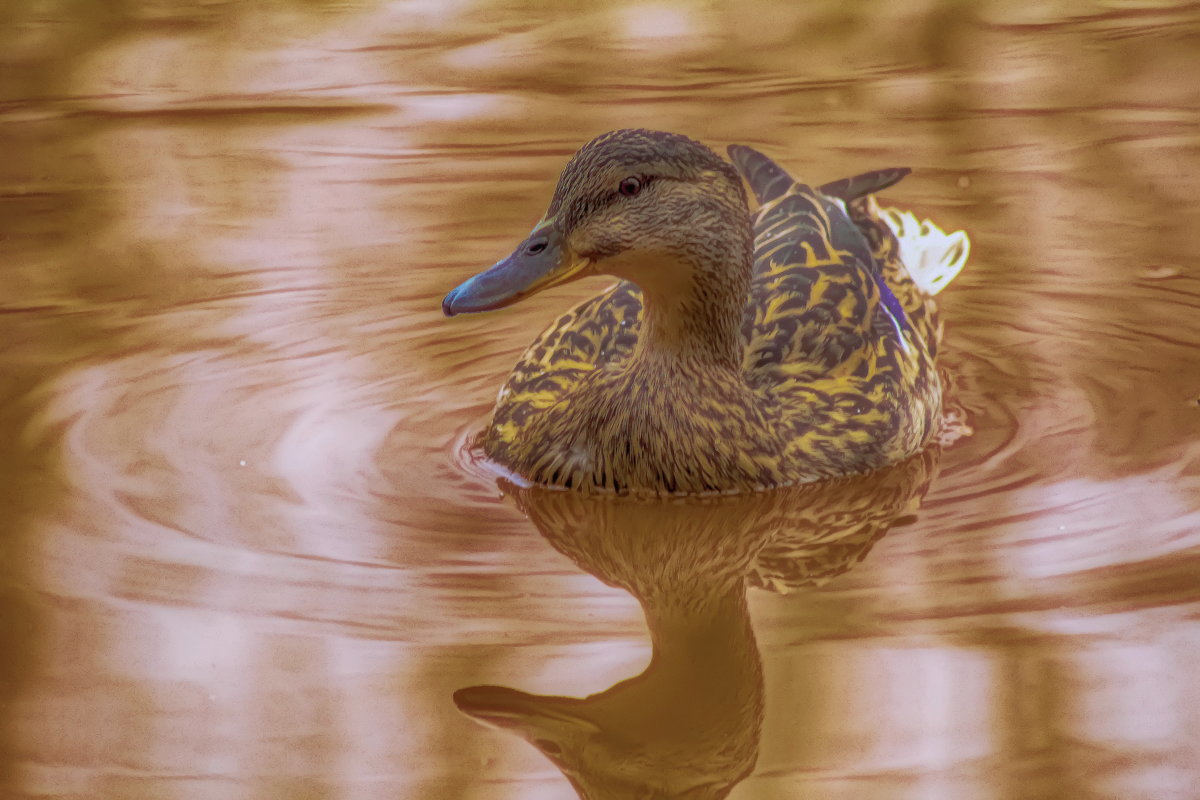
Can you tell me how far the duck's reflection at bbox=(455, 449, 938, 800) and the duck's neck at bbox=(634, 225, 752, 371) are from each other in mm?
440

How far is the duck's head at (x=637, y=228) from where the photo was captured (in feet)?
17.5

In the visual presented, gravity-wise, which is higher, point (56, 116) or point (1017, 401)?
point (56, 116)

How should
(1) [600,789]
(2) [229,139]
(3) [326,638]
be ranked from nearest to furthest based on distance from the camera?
(1) [600,789]
(3) [326,638]
(2) [229,139]

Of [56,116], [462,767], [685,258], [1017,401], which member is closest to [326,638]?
[462,767]

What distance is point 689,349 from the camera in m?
5.76

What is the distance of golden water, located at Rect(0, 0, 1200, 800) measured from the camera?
14.2ft

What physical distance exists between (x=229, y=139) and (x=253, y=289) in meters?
2.05

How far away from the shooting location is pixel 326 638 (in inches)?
186

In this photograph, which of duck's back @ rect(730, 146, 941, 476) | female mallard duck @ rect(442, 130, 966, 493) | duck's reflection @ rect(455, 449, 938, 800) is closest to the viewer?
duck's reflection @ rect(455, 449, 938, 800)

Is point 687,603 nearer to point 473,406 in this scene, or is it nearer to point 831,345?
point 831,345

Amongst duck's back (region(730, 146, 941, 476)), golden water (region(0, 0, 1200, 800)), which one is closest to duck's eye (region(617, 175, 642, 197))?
duck's back (region(730, 146, 941, 476))

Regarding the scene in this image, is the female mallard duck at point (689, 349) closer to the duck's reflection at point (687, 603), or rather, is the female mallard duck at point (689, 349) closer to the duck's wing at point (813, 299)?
the duck's wing at point (813, 299)

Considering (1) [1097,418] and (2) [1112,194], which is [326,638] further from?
(2) [1112,194]

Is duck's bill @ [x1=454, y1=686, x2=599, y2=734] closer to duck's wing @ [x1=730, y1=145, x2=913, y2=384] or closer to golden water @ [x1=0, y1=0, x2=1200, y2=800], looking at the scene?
golden water @ [x1=0, y1=0, x2=1200, y2=800]
